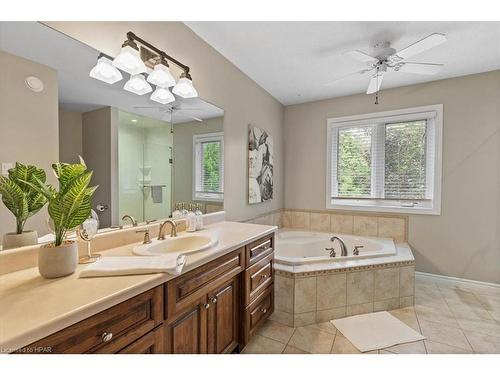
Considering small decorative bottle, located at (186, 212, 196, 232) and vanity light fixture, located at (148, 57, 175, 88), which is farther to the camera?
small decorative bottle, located at (186, 212, 196, 232)

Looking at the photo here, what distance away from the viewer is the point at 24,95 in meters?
1.05

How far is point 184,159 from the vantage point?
2.10 metres

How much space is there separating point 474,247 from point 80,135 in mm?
3926

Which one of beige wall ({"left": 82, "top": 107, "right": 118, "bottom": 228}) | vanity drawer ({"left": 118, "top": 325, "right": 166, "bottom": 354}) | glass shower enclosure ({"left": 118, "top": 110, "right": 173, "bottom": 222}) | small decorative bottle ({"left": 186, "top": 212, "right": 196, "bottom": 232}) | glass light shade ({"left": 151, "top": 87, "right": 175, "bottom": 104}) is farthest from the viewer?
small decorative bottle ({"left": 186, "top": 212, "right": 196, "bottom": 232})

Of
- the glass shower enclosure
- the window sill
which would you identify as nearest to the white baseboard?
the window sill

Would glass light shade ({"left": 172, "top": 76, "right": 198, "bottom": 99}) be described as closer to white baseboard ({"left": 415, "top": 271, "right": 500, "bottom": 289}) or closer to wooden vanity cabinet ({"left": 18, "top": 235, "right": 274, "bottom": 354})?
wooden vanity cabinet ({"left": 18, "top": 235, "right": 274, "bottom": 354})

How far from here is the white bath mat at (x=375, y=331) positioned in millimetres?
1832

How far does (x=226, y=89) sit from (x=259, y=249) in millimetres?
1663

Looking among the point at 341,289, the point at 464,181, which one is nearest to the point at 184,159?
the point at 341,289

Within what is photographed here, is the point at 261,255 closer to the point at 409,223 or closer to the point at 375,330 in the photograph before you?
the point at 375,330

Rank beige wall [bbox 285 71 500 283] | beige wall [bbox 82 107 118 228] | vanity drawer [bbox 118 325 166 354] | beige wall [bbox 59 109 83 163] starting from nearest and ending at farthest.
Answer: vanity drawer [bbox 118 325 166 354] < beige wall [bbox 59 109 83 163] < beige wall [bbox 82 107 118 228] < beige wall [bbox 285 71 500 283]

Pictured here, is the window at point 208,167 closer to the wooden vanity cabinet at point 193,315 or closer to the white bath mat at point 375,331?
the wooden vanity cabinet at point 193,315

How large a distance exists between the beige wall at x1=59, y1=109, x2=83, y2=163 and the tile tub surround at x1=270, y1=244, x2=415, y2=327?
1.72 m

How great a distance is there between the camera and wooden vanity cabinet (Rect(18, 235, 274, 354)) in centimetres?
78
